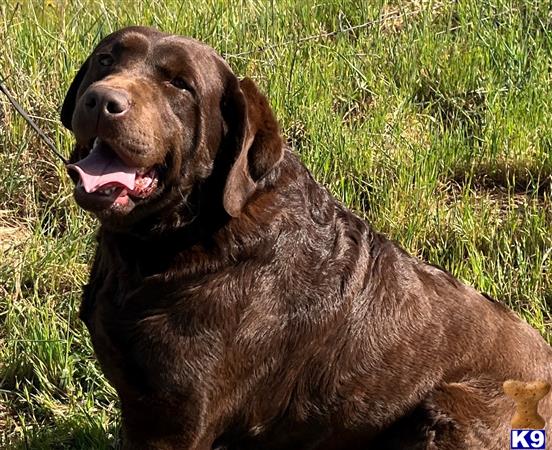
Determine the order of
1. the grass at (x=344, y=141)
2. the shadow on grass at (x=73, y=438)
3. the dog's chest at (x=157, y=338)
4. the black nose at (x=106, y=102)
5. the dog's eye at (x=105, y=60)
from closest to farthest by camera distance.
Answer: the black nose at (x=106, y=102)
the dog's chest at (x=157, y=338)
the dog's eye at (x=105, y=60)
the shadow on grass at (x=73, y=438)
the grass at (x=344, y=141)

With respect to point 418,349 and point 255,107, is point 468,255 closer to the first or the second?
point 418,349

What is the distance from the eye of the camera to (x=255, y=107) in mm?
3684

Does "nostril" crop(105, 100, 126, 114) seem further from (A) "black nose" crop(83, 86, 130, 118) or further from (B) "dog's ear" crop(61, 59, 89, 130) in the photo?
(B) "dog's ear" crop(61, 59, 89, 130)

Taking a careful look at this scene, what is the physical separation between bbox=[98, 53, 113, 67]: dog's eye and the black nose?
1.17 feet

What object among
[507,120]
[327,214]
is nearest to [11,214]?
[327,214]

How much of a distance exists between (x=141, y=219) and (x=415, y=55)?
329 cm

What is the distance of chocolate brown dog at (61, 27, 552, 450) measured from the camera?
3.53 meters

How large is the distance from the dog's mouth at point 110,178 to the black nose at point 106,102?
0.17m

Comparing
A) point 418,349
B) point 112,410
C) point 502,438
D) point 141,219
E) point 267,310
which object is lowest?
point 112,410

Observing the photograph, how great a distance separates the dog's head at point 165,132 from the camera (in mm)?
3406

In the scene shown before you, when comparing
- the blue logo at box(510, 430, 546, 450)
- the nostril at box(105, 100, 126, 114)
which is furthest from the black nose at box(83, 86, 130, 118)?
the blue logo at box(510, 430, 546, 450)

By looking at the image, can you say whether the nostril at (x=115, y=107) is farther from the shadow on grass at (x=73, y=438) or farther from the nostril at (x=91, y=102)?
the shadow on grass at (x=73, y=438)

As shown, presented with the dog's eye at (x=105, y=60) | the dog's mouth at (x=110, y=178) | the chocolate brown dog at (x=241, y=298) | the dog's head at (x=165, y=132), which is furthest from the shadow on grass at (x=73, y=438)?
the dog's eye at (x=105, y=60)

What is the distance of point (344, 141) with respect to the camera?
225 inches
